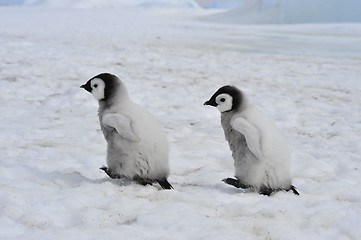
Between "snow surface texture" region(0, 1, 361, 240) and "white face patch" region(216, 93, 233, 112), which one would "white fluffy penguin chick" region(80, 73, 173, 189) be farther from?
"white face patch" region(216, 93, 233, 112)

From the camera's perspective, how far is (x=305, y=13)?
3484 cm

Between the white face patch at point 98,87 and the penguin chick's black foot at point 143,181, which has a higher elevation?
the white face patch at point 98,87

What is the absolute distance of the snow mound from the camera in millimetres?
32344

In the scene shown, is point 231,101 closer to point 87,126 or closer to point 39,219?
point 39,219

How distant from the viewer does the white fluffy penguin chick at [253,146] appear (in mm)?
2885

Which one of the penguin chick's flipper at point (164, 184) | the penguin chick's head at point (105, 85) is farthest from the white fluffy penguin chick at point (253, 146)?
the penguin chick's head at point (105, 85)

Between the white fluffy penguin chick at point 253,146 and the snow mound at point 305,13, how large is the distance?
31411 mm

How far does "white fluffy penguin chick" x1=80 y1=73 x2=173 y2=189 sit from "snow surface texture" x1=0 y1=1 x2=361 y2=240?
10cm

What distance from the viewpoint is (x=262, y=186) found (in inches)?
118

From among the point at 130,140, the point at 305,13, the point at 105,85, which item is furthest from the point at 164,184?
the point at 305,13

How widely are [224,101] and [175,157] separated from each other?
1.08m

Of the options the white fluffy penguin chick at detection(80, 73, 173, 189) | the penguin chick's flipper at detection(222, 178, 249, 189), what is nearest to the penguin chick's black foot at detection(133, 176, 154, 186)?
the white fluffy penguin chick at detection(80, 73, 173, 189)

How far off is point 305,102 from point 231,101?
4.02m

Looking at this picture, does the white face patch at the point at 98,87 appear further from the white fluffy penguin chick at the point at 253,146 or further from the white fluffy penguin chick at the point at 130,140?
the white fluffy penguin chick at the point at 253,146
